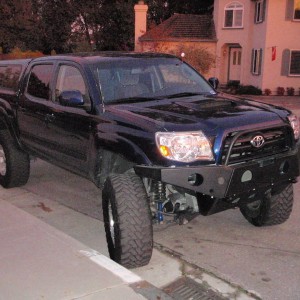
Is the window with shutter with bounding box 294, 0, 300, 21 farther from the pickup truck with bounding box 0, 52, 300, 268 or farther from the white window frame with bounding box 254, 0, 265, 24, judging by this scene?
the pickup truck with bounding box 0, 52, 300, 268

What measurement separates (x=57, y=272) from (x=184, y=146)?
4.65ft

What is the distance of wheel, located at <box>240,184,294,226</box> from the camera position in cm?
514

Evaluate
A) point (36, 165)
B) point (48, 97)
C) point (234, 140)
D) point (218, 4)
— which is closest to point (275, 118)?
point (234, 140)

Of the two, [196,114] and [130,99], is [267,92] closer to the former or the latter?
[130,99]

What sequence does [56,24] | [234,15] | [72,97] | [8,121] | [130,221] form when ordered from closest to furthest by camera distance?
[130,221], [72,97], [8,121], [234,15], [56,24]

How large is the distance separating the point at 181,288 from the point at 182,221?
0.84m

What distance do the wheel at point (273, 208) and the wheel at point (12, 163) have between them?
130 inches

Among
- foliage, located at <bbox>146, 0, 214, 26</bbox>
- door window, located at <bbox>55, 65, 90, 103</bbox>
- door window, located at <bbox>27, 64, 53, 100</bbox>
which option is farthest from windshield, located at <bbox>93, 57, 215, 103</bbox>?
foliage, located at <bbox>146, 0, 214, 26</bbox>

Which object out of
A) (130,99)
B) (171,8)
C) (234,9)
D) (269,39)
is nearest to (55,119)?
Answer: (130,99)

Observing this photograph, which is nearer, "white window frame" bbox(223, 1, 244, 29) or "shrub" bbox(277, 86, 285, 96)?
"shrub" bbox(277, 86, 285, 96)

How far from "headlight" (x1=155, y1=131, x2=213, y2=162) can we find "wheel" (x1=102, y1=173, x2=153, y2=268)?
455 millimetres

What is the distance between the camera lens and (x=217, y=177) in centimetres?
394

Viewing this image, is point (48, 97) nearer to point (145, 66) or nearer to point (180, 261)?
point (145, 66)

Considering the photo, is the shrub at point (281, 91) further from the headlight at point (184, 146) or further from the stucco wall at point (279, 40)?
the headlight at point (184, 146)
